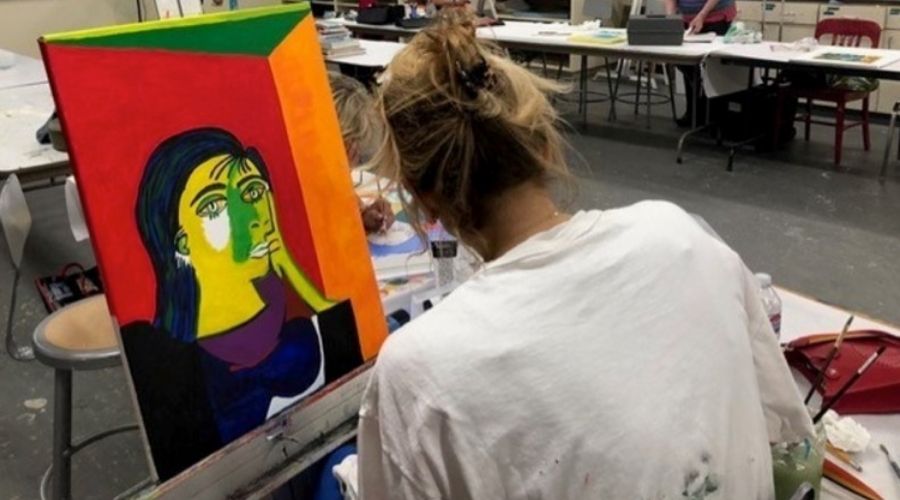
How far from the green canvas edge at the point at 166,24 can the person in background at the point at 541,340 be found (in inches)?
Result: 11.0

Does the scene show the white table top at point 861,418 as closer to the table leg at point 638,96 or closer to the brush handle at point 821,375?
the brush handle at point 821,375

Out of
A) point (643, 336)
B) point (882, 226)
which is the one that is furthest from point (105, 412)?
point (882, 226)

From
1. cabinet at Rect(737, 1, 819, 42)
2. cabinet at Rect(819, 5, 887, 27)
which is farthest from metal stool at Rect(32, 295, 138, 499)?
cabinet at Rect(737, 1, 819, 42)

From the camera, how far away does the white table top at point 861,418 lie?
3.59ft

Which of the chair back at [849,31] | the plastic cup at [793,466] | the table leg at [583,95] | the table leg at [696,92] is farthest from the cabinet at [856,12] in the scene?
the plastic cup at [793,466]

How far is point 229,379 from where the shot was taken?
1021mm

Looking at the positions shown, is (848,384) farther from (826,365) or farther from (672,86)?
(672,86)

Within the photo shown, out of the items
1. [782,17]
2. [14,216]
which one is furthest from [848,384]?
[782,17]

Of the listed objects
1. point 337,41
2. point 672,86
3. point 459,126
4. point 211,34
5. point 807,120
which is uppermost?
point 211,34

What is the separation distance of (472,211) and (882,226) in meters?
3.18

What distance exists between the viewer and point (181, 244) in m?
0.99

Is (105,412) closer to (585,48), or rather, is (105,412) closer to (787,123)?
(585,48)

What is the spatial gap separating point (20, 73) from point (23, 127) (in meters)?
1.34

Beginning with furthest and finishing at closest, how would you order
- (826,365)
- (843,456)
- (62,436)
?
(62,436)
(826,365)
(843,456)
